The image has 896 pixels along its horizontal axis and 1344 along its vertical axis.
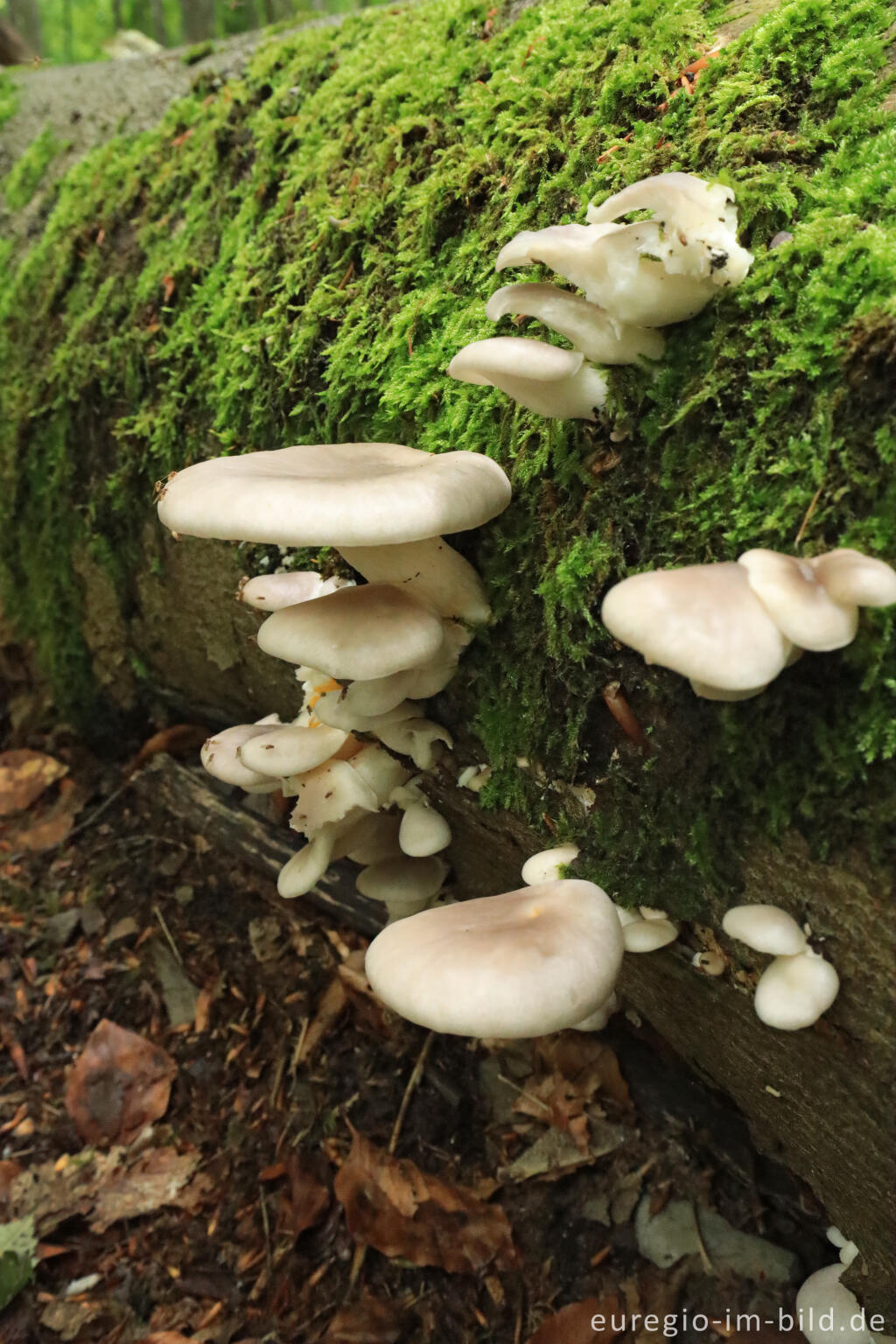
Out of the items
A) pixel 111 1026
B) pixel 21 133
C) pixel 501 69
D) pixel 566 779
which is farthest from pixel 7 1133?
pixel 21 133

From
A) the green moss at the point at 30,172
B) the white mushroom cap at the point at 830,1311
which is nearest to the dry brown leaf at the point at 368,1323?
the white mushroom cap at the point at 830,1311

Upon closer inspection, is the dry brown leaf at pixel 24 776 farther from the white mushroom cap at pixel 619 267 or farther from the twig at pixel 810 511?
the twig at pixel 810 511

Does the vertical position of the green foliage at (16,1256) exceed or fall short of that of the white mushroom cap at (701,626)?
it falls short

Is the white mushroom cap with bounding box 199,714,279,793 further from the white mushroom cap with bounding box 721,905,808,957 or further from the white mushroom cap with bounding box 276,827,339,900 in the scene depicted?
the white mushroom cap with bounding box 721,905,808,957

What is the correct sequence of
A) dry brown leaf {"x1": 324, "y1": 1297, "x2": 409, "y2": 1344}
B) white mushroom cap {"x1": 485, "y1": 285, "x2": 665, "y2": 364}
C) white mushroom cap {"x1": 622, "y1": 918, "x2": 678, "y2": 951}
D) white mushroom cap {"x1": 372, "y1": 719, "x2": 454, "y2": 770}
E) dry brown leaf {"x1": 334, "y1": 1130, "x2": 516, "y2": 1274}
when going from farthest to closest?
1. dry brown leaf {"x1": 334, "y1": 1130, "x2": 516, "y2": 1274}
2. dry brown leaf {"x1": 324, "y1": 1297, "x2": 409, "y2": 1344}
3. white mushroom cap {"x1": 372, "y1": 719, "x2": 454, "y2": 770}
4. white mushroom cap {"x1": 622, "y1": 918, "x2": 678, "y2": 951}
5. white mushroom cap {"x1": 485, "y1": 285, "x2": 665, "y2": 364}

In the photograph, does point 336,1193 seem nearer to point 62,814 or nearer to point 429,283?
point 62,814

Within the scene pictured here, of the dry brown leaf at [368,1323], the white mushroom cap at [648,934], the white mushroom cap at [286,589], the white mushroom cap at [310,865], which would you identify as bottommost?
the dry brown leaf at [368,1323]

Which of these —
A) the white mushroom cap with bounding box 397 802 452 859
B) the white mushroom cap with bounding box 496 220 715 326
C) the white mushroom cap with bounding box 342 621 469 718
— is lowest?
the white mushroom cap with bounding box 397 802 452 859

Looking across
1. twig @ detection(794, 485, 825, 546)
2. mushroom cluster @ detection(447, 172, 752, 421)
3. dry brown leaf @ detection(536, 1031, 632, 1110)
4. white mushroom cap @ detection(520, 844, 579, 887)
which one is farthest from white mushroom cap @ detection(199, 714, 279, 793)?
dry brown leaf @ detection(536, 1031, 632, 1110)
